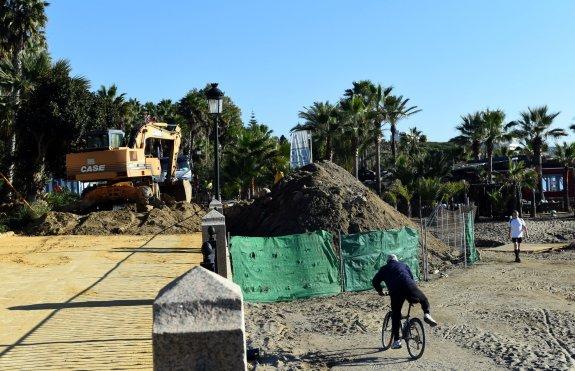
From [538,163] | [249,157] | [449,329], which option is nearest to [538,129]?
[538,163]

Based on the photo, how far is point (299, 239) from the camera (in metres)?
15.3

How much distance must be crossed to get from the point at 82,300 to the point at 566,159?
1820 inches

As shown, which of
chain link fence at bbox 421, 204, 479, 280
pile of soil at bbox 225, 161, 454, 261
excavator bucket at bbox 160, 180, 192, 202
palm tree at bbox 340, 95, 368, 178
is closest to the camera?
pile of soil at bbox 225, 161, 454, 261

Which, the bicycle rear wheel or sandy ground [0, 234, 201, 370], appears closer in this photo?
sandy ground [0, 234, 201, 370]

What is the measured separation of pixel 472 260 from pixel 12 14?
97.4ft

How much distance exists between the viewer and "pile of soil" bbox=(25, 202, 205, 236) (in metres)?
27.5

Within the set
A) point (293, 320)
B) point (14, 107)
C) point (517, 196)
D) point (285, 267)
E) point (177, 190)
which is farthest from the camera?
point (517, 196)

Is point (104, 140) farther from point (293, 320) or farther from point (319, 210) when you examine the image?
point (293, 320)

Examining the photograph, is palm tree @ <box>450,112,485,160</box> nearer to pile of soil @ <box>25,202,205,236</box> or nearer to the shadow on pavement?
pile of soil @ <box>25,202,205,236</box>

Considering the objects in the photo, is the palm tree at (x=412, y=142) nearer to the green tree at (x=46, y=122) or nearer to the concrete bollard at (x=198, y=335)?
the green tree at (x=46, y=122)

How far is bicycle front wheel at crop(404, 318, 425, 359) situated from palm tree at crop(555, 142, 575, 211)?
43925 mm

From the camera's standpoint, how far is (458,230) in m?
23.9

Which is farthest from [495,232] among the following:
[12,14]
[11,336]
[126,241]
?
[11,336]

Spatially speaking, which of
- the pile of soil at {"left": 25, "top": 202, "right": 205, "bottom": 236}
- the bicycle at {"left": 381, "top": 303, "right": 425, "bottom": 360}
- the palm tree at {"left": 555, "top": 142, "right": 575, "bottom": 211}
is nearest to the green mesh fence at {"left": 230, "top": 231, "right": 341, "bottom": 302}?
the bicycle at {"left": 381, "top": 303, "right": 425, "bottom": 360}
